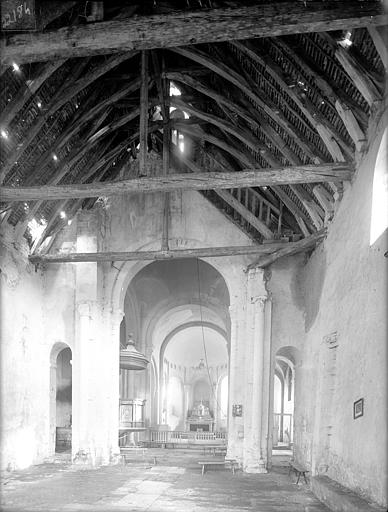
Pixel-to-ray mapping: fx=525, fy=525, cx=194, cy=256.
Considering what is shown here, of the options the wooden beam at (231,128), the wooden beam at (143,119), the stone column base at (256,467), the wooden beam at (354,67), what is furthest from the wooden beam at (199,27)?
the stone column base at (256,467)

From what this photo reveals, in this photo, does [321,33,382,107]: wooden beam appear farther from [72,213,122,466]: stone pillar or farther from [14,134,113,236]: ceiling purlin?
[72,213,122,466]: stone pillar

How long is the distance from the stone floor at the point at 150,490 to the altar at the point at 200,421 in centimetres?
1617

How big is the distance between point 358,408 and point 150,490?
18.6 feet

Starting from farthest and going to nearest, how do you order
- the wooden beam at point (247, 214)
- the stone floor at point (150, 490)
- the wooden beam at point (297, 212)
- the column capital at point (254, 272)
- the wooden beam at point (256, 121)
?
the column capital at point (254, 272) → the wooden beam at point (247, 214) → the wooden beam at point (297, 212) → the wooden beam at point (256, 121) → the stone floor at point (150, 490)

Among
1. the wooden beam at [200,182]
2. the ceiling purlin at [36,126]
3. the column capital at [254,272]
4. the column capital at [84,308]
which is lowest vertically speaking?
the column capital at [84,308]

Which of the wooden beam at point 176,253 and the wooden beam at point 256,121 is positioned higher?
the wooden beam at point 256,121

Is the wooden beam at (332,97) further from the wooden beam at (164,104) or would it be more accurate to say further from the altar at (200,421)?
the altar at (200,421)

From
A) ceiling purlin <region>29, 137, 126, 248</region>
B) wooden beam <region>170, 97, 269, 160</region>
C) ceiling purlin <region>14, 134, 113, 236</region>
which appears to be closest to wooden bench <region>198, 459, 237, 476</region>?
ceiling purlin <region>29, 137, 126, 248</region>

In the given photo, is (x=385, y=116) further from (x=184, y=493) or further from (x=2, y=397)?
(x=2, y=397)

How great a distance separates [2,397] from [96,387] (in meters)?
3.22

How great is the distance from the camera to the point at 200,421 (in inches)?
1310

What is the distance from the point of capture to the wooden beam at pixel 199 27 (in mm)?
7891

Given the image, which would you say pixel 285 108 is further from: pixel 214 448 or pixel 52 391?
pixel 214 448

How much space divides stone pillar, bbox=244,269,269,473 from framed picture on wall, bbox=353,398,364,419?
6509 millimetres
